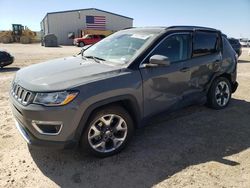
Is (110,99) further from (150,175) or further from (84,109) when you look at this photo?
(150,175)

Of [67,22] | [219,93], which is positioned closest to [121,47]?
[219,93]

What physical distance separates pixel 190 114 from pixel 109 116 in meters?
2.39

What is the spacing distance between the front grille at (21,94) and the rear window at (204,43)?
297 centimetres

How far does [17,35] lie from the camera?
47.9 metres

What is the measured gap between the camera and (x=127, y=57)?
3.93 m

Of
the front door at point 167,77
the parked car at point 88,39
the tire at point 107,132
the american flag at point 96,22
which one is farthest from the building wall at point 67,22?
the tire at point 107,132

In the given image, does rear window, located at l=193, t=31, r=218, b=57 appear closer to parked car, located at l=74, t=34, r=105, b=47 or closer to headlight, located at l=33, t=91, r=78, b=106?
headlight, located at l=33, t=91, r=78, b=106

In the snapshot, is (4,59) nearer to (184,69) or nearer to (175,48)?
(175,48)

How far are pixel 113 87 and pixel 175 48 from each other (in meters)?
1.56

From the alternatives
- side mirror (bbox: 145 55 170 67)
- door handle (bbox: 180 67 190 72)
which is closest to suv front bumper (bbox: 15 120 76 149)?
side mirror (bbox: 145 55 170 67)

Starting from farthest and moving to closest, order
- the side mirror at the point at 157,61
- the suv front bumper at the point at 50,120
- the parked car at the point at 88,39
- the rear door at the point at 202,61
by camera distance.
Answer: the parked car at the point at 88,39
the rear door at the point at 202,61
the side mirror at the point at 157,61
the suv front bumper at the point at 50,120

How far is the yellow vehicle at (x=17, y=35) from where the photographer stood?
4675 cm

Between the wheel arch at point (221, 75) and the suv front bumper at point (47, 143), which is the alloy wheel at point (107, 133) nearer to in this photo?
the suv front bumper at point (47, 143)

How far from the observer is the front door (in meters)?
3.87
